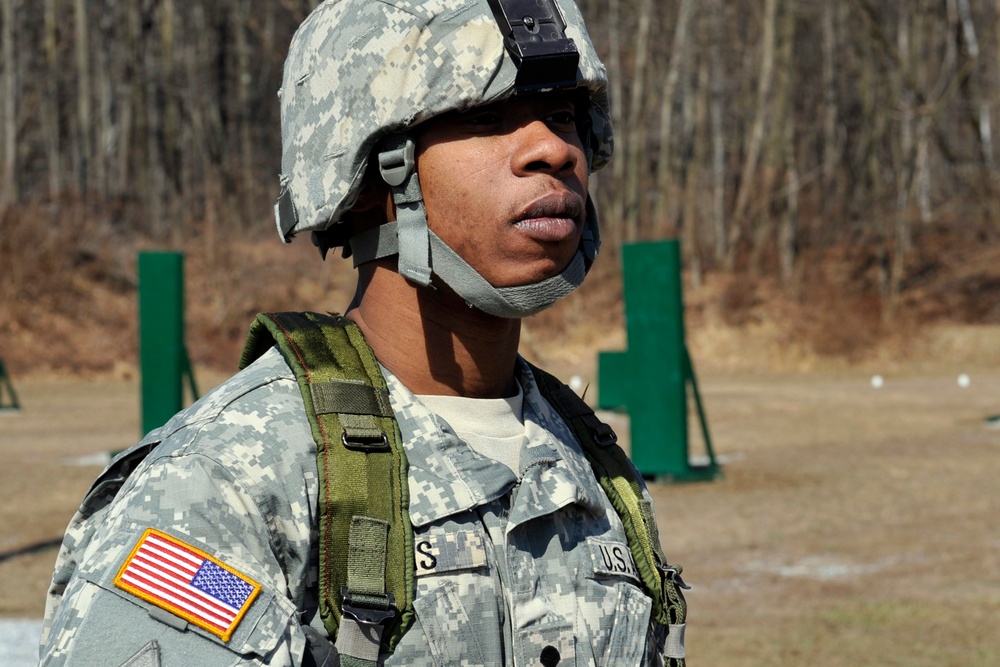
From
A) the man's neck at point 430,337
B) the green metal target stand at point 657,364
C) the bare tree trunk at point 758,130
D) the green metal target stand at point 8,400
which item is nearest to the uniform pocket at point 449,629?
the man's neck at point 430,337

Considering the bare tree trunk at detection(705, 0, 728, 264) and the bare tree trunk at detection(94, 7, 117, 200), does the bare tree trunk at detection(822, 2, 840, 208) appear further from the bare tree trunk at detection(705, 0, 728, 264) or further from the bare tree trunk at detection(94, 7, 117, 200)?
the bare tree trunk at detection(94, 7, 117, 200)

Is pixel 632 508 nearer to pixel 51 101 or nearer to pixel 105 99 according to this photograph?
pixel 51 101

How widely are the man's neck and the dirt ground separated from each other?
476 centimetres

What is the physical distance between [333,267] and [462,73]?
94.7 ft

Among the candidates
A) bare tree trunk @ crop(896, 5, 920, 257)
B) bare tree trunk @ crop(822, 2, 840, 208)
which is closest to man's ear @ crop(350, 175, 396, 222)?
bare tree trunk @ crop(896, 5, 920, 257)

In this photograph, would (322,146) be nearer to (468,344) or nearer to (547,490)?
(468,344)

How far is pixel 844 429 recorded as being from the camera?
15.4 m

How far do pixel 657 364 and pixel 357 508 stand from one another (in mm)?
10306

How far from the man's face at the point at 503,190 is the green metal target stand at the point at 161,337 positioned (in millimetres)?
10290

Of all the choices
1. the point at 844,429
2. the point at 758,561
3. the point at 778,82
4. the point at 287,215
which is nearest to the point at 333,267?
the point at 778,82

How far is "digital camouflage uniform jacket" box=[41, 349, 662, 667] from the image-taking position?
149 centimetres

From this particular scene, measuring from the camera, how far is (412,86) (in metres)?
1.86

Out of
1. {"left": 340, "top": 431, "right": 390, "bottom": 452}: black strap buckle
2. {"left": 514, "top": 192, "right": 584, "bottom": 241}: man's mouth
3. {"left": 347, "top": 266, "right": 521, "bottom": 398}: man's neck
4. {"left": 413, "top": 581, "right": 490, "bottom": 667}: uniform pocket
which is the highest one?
{"left": 514, "top": 192, "right": 584, "bottom": 241}: man's mouth

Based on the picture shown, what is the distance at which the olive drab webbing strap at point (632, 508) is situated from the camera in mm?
2029
